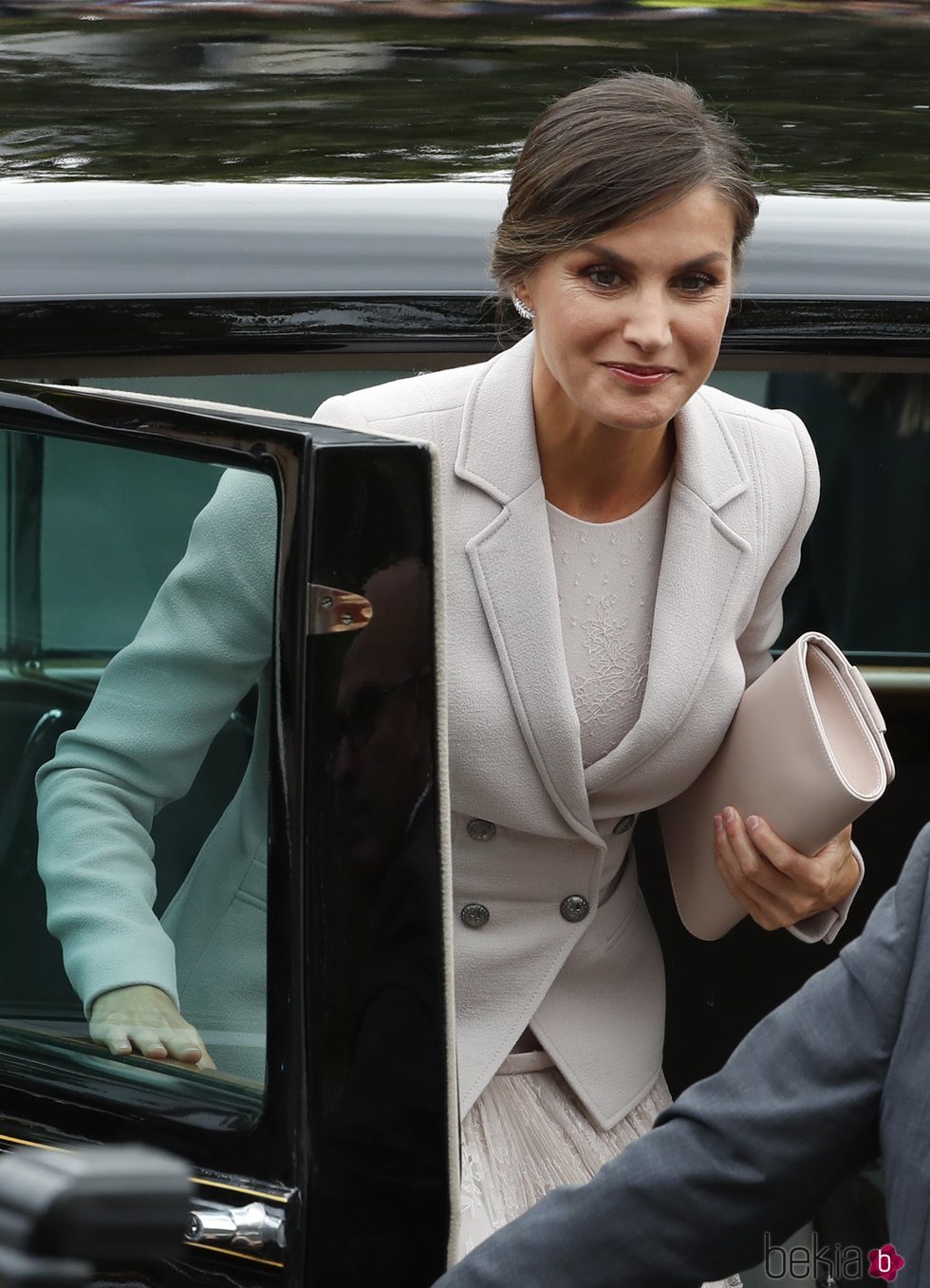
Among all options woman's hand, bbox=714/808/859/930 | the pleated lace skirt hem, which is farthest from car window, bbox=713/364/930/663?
the pleated lace skirt hem

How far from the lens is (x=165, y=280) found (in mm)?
1745

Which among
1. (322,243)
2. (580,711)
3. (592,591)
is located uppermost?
(322,243)

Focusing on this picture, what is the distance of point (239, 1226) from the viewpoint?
1509 mm

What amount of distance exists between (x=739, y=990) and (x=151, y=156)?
4.65 ft

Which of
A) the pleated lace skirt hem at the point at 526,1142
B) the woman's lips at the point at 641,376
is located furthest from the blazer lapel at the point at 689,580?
the pleated lace skirt hem at the point at 526,1142

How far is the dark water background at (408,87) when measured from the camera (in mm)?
2021

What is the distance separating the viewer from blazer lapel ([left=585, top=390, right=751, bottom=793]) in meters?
1.92

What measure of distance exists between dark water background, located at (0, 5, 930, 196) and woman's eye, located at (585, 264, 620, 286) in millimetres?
278

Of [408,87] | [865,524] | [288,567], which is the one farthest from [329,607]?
[865,524]

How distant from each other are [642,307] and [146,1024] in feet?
2.70

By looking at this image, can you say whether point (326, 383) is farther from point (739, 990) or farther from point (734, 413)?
point (739, 990)

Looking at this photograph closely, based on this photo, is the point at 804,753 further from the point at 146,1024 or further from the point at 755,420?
the point at 146,1024

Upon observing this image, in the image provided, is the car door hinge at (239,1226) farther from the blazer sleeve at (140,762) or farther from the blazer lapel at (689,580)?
the blazer lapel at (689,580)

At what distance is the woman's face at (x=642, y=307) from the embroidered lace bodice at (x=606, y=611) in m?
0.21
